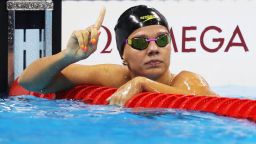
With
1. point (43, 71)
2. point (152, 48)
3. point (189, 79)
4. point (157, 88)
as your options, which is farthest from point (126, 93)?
point (43, 71)

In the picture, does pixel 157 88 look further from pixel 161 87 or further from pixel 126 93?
pixel 126 93

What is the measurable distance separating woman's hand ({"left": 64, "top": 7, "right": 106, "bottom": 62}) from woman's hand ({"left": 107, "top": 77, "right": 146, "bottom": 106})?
31 cm

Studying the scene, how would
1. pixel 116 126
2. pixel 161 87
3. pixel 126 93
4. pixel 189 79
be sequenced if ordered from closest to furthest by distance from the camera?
1. pixel 116 126
2. pixel 126 93
3. pixel 161 87
4. pixel 189 79

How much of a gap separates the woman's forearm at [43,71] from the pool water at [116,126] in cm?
33

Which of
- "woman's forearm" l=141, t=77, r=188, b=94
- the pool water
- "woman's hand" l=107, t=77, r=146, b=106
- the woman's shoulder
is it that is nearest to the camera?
A: the pool water

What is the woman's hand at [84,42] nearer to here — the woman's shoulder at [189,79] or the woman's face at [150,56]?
the woman's face at [150,56]

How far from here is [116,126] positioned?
2.75 meters

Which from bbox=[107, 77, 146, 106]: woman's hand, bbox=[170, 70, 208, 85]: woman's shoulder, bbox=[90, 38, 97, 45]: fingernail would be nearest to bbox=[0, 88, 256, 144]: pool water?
bbox=[107, 77, 146, 106]: woman's hand

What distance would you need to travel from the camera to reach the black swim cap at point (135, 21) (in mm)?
3848

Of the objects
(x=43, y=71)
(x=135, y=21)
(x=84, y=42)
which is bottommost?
(x=43, y=71)

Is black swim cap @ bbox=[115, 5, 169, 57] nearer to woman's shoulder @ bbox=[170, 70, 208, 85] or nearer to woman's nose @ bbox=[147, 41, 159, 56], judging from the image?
woman's nose @ bbox=[147, 41, 159, 56]

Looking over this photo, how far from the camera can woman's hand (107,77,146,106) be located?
11.6 ft

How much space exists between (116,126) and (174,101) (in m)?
0.71

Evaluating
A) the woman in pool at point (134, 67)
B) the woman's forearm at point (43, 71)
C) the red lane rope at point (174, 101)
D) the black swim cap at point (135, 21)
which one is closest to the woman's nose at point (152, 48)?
the woman in pool at point (134, 67)
